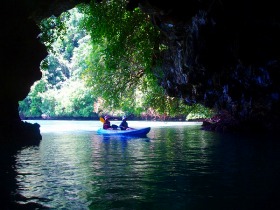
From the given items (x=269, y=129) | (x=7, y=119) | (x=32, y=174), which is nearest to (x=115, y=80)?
(x=7, y=119)

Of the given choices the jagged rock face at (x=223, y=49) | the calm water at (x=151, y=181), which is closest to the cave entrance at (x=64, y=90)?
the jagged rock face at (x=223, y=49)

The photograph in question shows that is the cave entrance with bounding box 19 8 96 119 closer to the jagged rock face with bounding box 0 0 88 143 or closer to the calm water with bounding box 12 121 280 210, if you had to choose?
the jagged rock face with bounding box 0 0 88 143

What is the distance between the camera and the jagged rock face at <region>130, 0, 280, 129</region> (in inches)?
486

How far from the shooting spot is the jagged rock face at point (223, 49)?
1234cm

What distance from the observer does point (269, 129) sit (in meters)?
26.2

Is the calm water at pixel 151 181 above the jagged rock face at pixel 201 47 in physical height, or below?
below

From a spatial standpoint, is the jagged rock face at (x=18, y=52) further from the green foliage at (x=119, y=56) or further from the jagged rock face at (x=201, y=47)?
the green foliage at (x=119, y=56)

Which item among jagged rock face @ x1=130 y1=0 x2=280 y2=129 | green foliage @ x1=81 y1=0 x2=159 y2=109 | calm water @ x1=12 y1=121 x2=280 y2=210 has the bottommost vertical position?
calm water @ x1=12 y1=121 x2=280 y2=210

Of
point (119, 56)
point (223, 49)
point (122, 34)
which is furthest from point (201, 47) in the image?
point (119, 56)

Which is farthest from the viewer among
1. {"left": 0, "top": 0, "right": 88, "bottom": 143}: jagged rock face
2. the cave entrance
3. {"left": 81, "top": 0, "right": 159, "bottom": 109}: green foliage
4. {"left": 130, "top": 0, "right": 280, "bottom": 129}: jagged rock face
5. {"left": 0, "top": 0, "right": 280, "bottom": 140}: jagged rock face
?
the cave entrance

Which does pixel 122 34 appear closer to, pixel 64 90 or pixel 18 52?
pixel 18 52

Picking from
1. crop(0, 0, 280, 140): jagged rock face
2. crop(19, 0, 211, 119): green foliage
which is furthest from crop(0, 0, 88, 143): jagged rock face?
crop(19, 0, 211, 119): green foliage

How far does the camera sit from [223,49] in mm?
14734

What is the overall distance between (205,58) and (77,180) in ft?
29.6
